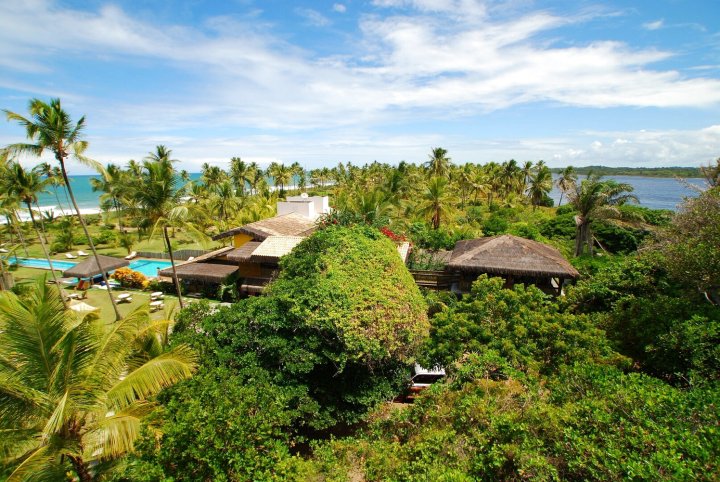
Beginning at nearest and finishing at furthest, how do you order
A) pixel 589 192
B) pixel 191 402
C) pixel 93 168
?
pixel 191 402, pixel 93 168, pixel 589 192

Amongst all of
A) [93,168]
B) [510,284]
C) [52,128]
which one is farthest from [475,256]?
[52,128]

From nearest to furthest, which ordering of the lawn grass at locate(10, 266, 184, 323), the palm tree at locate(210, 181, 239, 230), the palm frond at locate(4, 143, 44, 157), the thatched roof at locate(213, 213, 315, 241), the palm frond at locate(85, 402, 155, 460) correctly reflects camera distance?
the palm frond at locate(85, 402, 155, 460) < the palm frond at locate(4, 143, 44, 157) < the lawn grass at locate(10, 266, 184, 323) < the thatched roof at locate(213, 213, 315, 241) < the palm tree at locate(210, 181, 239, 230)

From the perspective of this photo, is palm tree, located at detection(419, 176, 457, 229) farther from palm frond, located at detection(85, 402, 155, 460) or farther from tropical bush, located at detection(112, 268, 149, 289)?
palm frond, located at detection(85, 402, 155, 460)

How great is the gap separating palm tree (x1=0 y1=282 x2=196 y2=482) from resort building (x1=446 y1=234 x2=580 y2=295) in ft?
48.0

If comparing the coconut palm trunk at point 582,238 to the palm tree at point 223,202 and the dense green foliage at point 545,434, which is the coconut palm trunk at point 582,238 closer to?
the dense green foliage at point 545,434

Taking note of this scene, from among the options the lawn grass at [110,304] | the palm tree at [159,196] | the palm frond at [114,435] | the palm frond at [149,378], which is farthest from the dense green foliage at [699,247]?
the lawn grass at [110,304]

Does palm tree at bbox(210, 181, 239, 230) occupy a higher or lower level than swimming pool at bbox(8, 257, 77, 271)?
higher

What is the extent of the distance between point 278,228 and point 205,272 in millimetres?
5737

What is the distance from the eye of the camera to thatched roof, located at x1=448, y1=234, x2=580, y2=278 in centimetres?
1712

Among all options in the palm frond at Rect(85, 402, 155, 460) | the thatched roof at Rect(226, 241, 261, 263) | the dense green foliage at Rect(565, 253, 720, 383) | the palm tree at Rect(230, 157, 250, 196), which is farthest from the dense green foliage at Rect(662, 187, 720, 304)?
the palm tree at Rect(230, 157, 250, 196)

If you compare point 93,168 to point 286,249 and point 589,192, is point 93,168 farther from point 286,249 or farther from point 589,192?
point 589,192

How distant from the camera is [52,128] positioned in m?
14.5

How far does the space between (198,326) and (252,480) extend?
17.5 ft

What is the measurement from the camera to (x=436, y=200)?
32781mm
